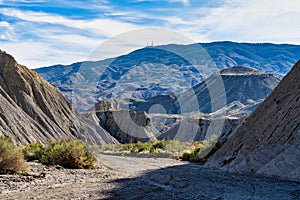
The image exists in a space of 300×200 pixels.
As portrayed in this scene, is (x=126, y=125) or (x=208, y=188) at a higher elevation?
(x=208, y=188)

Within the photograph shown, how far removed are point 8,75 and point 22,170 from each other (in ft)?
142

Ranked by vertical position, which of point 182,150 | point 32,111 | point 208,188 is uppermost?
point 208,188

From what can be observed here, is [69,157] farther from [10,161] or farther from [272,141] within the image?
[272,141]

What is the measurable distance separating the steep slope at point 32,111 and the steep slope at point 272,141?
28.2m

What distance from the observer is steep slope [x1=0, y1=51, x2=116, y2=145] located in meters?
48.5

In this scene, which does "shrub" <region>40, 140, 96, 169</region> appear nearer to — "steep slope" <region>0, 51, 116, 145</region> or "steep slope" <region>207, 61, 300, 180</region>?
"steep slope" <region>207, 61, 300, 180</region>

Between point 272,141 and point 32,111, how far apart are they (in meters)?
43.1

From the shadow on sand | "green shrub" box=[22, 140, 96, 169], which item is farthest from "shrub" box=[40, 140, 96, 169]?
the shadow on sand

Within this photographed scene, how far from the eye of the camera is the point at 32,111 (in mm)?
56719

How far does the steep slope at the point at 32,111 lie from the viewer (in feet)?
159

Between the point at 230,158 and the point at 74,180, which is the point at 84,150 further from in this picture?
the point at 230,158

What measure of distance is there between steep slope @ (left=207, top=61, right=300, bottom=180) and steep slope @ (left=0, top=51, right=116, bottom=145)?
92.4 ft

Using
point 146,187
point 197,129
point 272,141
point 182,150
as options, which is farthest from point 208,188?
point 197,129

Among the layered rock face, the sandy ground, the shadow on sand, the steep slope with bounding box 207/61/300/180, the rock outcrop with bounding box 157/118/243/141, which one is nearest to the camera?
the shadow on sand
